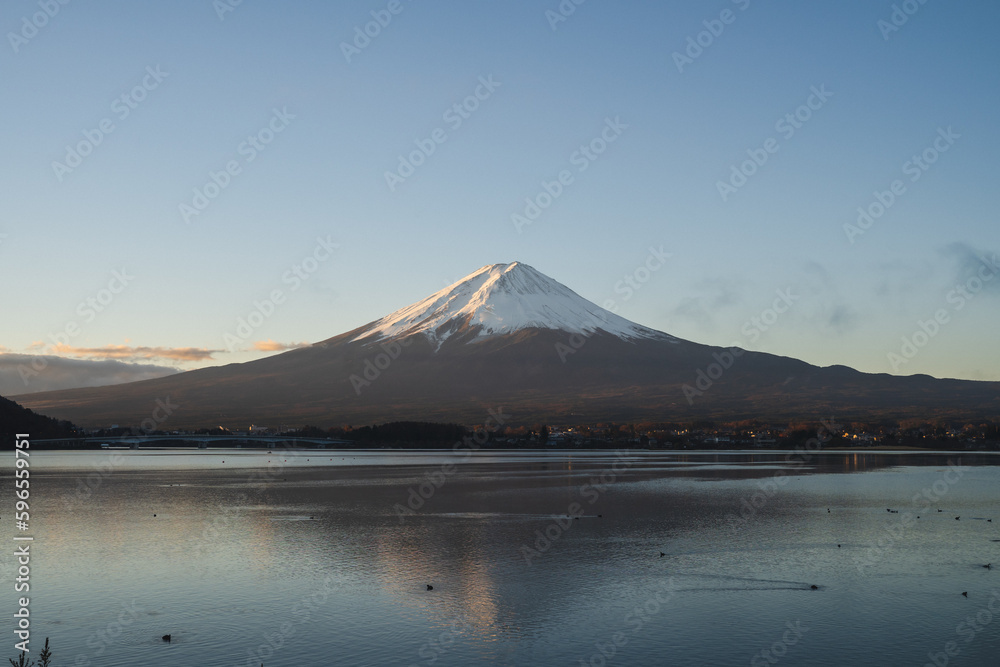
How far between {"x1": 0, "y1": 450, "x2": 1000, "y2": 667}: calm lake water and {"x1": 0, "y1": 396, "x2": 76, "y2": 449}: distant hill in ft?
362

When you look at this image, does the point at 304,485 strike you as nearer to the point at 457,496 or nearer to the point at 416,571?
the point at 457,496

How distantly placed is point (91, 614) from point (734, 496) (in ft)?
127

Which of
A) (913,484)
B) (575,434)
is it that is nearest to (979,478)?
(913,484)

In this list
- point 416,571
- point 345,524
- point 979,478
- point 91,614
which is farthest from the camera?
point 979,478

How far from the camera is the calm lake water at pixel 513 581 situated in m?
18.2

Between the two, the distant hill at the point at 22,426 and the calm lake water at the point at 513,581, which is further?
the distant hill at the point at 22,426

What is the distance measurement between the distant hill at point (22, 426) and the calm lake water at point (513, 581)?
110 meters

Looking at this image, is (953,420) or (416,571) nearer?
(416,571)

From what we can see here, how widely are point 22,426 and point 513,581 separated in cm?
15117

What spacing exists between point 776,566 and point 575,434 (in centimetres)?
14535

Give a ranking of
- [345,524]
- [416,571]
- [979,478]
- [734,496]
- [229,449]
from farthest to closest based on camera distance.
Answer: [229,449] < [979,478] < [734,496] < [345,524] < [416,571]

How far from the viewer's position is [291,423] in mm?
198500

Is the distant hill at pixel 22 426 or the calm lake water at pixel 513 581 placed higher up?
the distant hill at pixel 22 426

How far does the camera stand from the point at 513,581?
24844 millimetres
